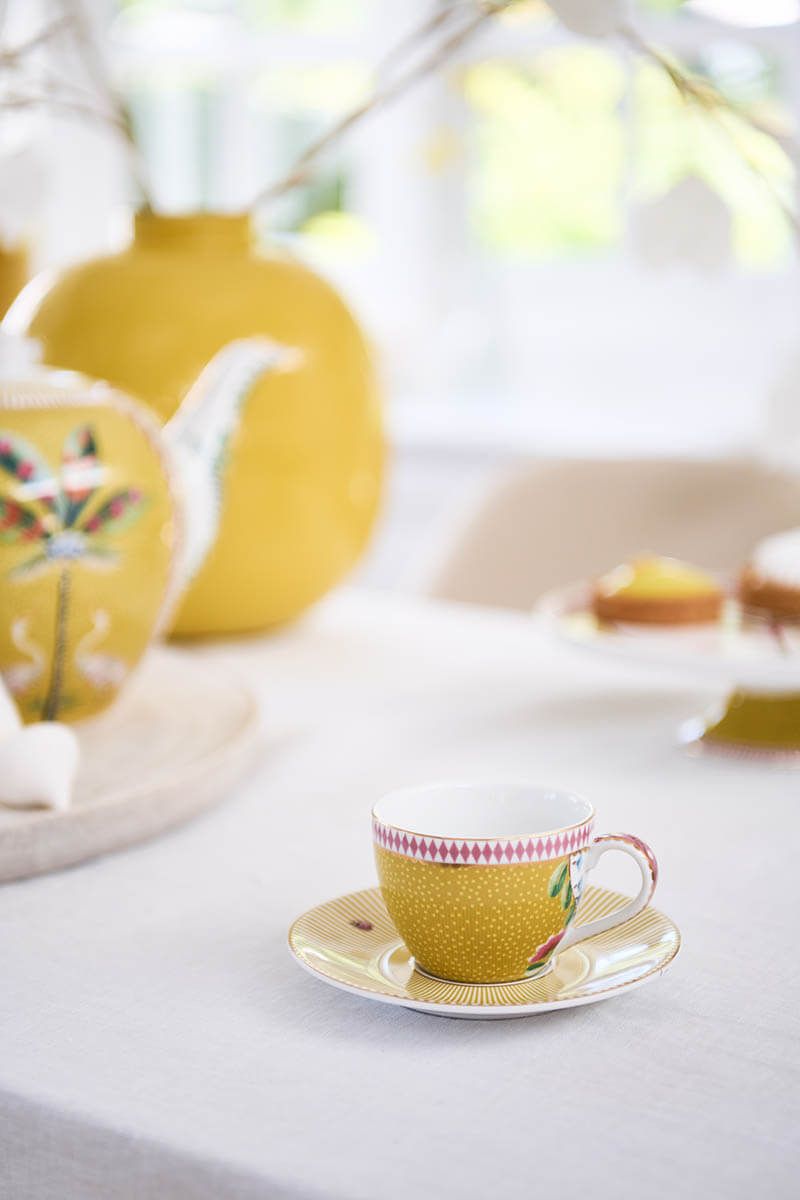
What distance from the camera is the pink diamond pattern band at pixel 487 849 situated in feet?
1.69

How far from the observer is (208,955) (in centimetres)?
59

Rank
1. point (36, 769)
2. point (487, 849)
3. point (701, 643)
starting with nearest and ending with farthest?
point (487, 849), point (36, 769), point (701, 643)

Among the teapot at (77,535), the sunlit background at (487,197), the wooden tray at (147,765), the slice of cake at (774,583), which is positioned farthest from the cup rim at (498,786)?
the sunlit background at (487,197)

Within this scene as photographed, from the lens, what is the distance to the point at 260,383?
40.3 inches

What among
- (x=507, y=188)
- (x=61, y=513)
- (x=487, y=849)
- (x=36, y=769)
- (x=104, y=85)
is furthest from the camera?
(x=507, y=188)

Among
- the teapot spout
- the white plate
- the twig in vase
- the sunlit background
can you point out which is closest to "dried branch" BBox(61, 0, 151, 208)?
the twig in vase

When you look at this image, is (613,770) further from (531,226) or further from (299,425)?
(531,226)

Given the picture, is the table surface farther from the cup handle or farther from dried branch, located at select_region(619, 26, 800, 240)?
dried branch, located at select_region(619, 26, 800, 240)

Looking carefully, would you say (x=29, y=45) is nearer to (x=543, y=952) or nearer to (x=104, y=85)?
(x=104, y=85)

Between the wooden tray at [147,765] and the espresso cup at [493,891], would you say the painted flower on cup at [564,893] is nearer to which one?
the espresso cup at [493,891]

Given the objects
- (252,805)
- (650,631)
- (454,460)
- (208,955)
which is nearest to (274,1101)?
(208,955)

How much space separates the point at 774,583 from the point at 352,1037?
544 mm

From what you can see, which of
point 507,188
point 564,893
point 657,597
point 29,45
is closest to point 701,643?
point 657,597

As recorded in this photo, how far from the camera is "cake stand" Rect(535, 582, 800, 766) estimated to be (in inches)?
32.5
